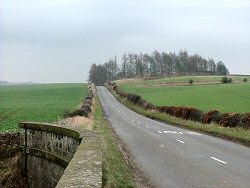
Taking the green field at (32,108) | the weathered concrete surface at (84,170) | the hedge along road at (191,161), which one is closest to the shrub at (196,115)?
the green field at (32,108)

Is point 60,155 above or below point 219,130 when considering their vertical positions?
above

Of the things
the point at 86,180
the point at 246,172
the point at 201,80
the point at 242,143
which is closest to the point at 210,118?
the point at 242,143

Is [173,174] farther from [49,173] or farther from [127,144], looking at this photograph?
[127,144]

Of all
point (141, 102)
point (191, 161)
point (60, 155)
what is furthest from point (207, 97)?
point (60, 155)

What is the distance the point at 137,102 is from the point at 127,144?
1867 inches

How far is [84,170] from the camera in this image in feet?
21.0

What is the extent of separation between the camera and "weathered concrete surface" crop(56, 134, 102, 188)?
541cm

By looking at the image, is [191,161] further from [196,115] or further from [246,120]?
[196,115]

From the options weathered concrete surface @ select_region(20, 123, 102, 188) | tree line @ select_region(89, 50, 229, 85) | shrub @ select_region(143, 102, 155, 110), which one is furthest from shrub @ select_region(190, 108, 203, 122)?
tree line @ select_region(89, 50, 229, 85)

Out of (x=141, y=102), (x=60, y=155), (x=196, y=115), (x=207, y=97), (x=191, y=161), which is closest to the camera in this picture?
(x=60, y=155)

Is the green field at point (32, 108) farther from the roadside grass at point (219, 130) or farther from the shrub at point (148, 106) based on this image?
the roadside grass at point (219, 130)

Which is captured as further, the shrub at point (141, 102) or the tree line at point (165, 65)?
the tree line at point (165, 65)

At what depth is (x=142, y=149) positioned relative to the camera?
21.8 m

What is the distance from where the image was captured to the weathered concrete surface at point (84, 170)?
5.41 m
